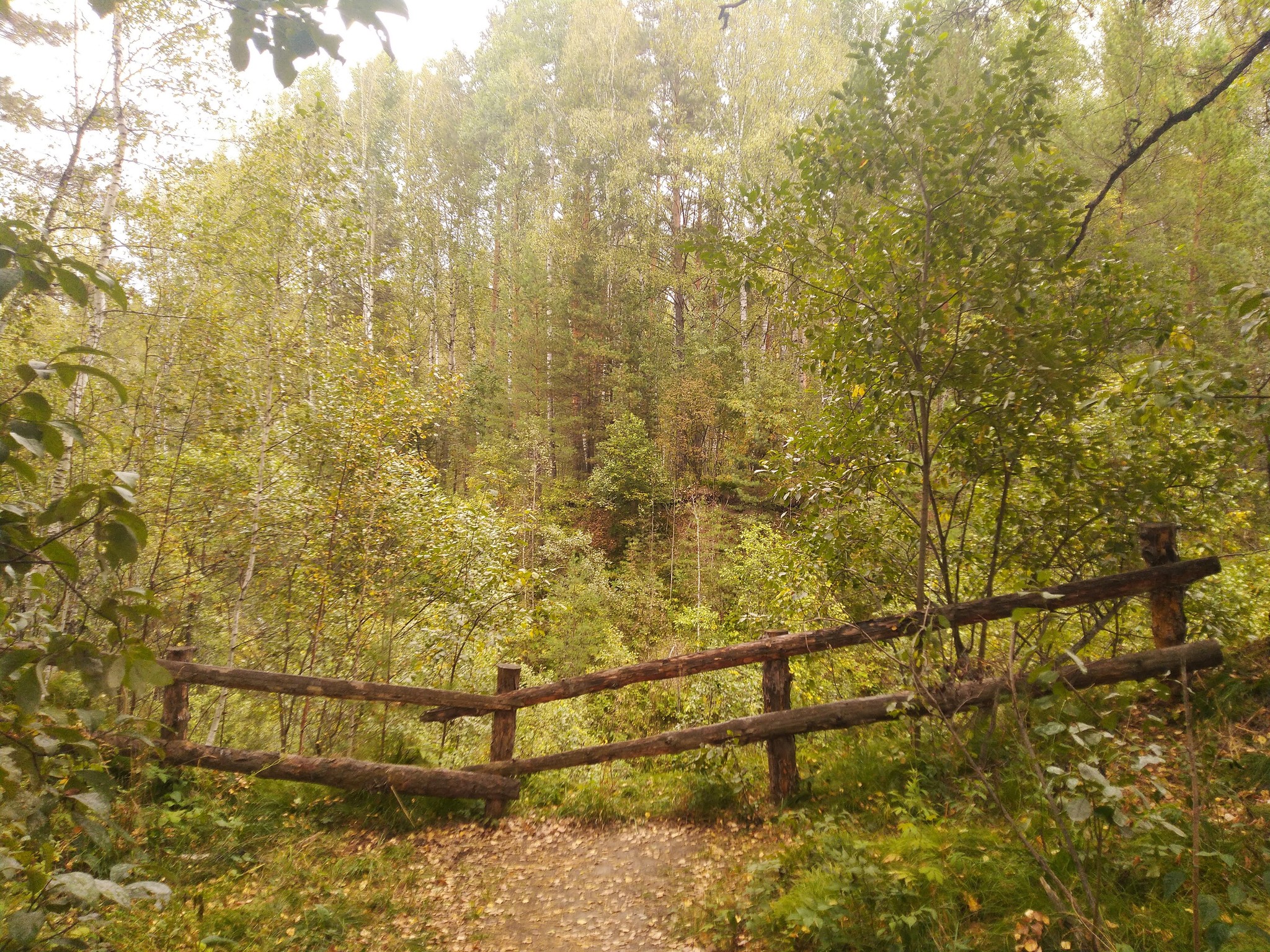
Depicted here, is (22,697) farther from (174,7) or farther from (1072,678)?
(174,7)

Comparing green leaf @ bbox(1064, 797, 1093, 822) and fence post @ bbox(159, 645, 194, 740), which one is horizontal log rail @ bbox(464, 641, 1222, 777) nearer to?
green leaf @ bbox(1064, 797, 1093, 822)

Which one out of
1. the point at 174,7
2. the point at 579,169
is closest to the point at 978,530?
the point at 174,7

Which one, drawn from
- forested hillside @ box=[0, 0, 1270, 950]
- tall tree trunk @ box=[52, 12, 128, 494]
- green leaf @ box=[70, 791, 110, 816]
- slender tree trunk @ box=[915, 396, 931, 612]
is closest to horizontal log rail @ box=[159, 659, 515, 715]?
forested hillside @ box=[0, 0, 1270, 950]

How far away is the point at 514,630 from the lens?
356 inches

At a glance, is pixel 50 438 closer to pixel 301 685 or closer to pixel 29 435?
pixel 29 435

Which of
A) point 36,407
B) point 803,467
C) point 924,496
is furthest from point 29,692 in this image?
point 803,467

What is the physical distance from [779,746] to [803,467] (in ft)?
7.42

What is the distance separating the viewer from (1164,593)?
448 cm

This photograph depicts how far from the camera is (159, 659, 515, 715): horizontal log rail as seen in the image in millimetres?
5219

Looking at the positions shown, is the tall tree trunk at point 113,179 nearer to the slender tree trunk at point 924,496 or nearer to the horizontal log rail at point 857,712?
the horizontal log rail at point 857,712

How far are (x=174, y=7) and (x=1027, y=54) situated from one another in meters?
10.1

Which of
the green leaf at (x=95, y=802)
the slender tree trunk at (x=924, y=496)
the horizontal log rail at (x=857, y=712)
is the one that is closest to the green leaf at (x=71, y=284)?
the green leaf at (x=95, y=802)

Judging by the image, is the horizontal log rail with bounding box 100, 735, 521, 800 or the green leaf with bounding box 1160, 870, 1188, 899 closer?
the green leaf with bounding box 1160, 870, 1188, 899

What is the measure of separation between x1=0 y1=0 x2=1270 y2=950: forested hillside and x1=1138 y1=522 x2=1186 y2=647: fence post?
160 millimetres
